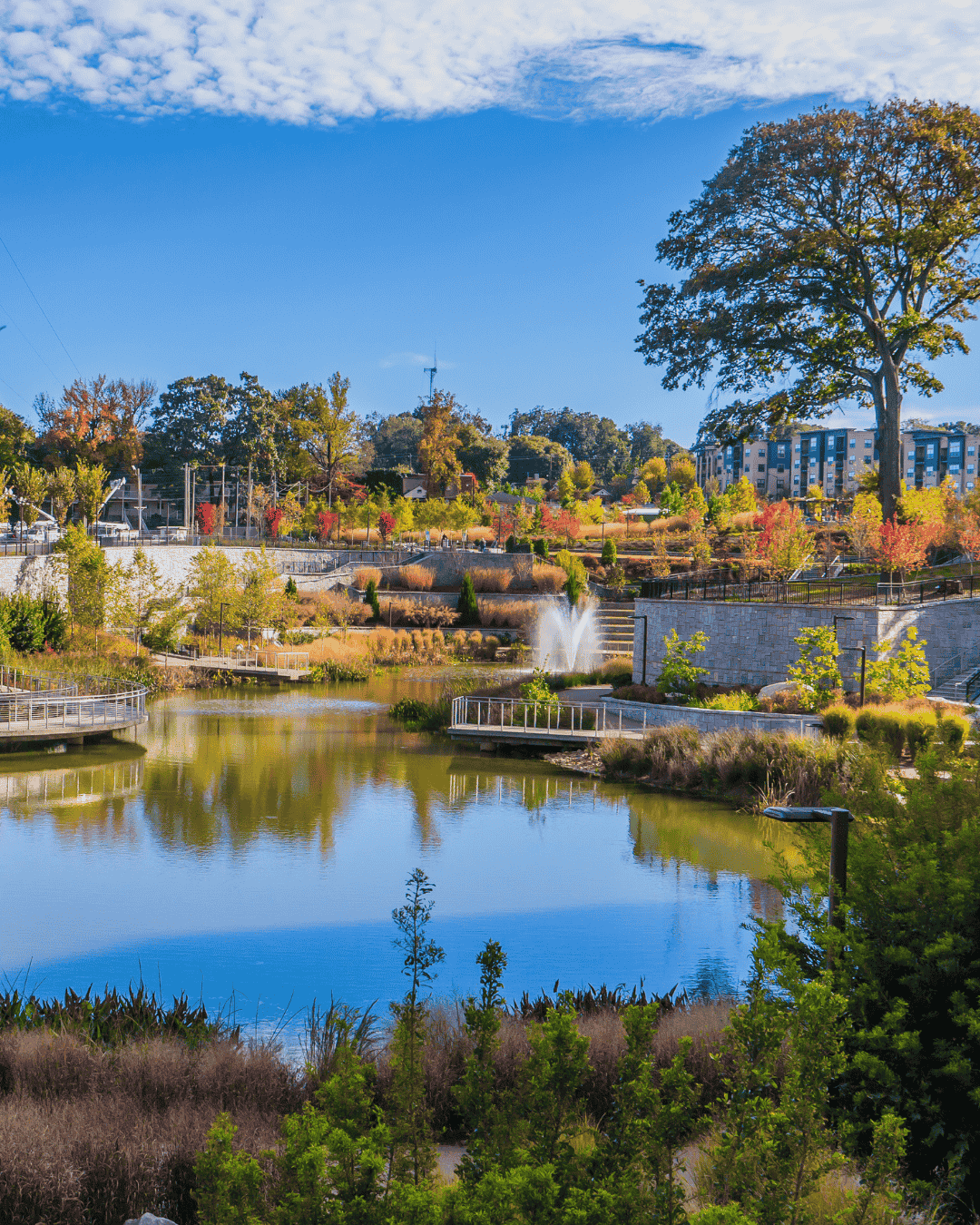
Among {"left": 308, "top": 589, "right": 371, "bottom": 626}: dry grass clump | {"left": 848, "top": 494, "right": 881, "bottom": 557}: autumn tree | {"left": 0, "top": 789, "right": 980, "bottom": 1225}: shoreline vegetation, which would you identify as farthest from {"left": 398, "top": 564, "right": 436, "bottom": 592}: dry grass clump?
{"left": 0, "top": 789, "right": 980, "bottom": 1225}: shoreline vegetation

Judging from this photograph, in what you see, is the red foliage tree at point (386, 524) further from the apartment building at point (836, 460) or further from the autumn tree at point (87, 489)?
the apartment building at point (836, 460)

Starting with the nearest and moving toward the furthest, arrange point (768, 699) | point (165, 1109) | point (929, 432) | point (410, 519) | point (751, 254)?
point (165, 1109) → point (768, 699) → point (751, 254) → point (410, 519) → point (929, 432)

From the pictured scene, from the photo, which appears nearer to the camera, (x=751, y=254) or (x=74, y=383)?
(x=751, y=254)

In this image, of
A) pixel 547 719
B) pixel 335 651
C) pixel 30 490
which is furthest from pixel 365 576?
pixel 547 719

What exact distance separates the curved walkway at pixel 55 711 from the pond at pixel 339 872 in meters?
0.52

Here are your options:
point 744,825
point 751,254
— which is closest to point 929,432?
point 751,254

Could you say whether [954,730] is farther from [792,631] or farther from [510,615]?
[510,615]

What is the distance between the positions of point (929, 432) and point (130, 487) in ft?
265

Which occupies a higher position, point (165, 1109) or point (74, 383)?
point (74, 383)

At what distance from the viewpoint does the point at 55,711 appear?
70.3ft

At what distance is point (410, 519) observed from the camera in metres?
59.9

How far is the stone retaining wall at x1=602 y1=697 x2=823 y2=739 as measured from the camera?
57.0ft

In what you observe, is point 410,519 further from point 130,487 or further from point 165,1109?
point 165,1109

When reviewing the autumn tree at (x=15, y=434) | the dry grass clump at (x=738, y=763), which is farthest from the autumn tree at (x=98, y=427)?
the dry grass clump at (x=738, y=763)
